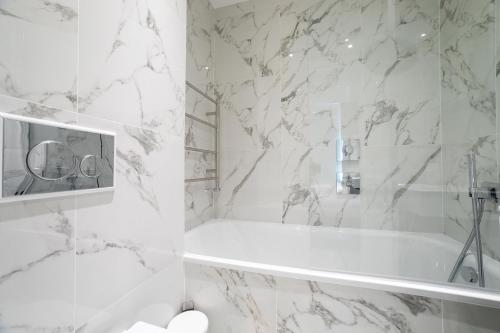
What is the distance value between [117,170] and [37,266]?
1.10ft

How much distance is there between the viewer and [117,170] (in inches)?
30.9

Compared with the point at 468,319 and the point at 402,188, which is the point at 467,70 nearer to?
the point at 402,188

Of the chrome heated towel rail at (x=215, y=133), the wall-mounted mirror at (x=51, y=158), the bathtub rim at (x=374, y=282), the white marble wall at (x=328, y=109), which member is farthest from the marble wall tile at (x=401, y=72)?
the wall-mounted mirror at (x=51, y=158)

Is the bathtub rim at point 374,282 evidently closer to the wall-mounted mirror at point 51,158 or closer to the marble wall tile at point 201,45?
the wall-mounted mirror at point 51,158

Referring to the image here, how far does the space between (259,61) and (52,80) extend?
5.69 ft

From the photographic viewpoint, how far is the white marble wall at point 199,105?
180 cm

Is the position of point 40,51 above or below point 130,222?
above

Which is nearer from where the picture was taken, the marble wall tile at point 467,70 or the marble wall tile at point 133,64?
the marble wall tile at point 133,64

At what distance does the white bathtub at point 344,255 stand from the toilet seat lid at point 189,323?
25cm

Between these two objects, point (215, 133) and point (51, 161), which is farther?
point (215, 133)

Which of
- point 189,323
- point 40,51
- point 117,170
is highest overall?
point 40,51

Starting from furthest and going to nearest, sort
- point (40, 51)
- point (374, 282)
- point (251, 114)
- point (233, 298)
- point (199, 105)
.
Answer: point (251, 114) → point (199, 105) → point (233, 298) → point (374, 282) → point (40, 51)

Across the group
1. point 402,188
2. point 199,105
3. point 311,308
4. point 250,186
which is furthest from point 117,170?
point 402,188

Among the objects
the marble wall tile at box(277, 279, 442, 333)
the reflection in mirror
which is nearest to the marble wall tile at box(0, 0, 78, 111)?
the reflection in mirror
